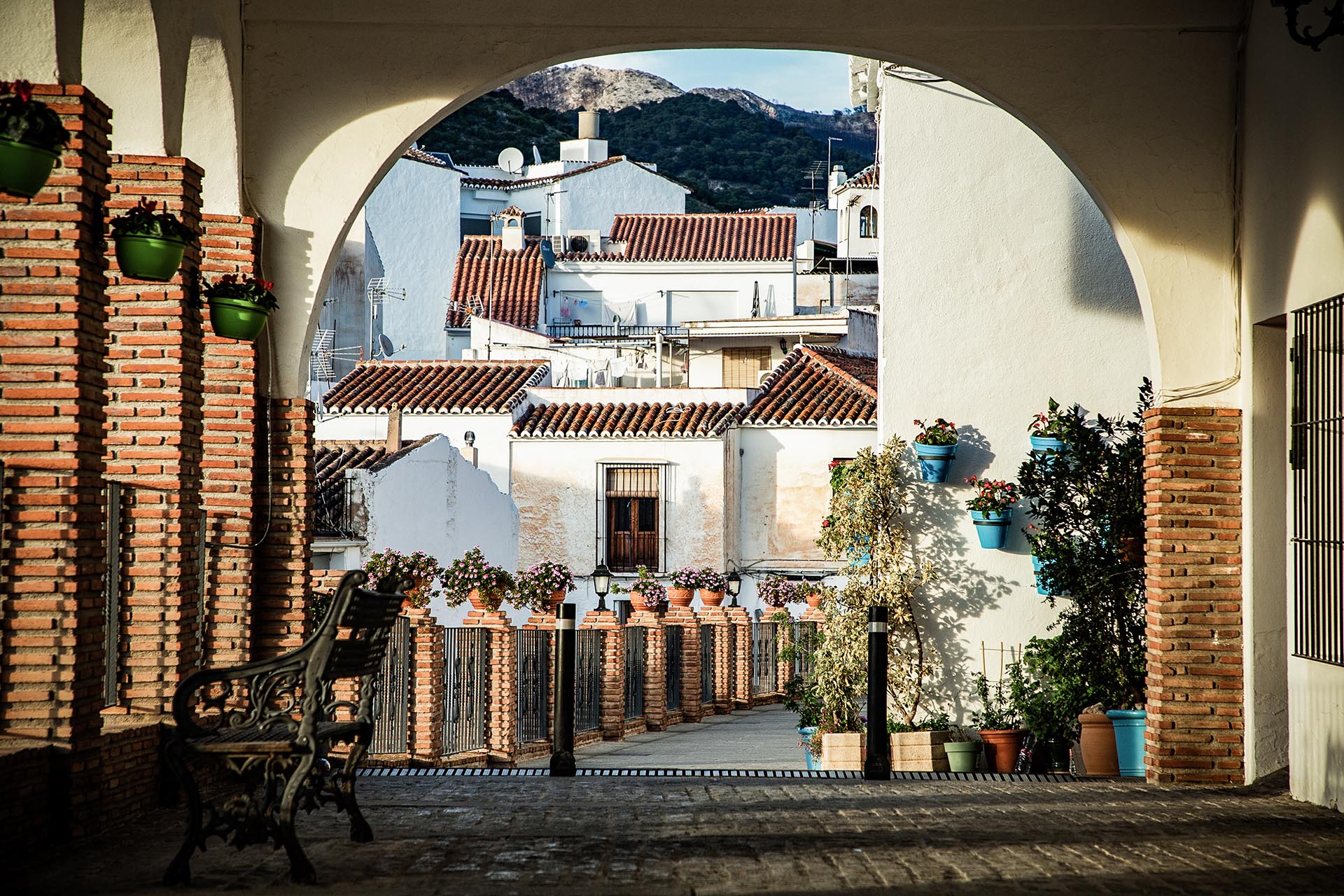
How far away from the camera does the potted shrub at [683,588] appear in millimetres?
20875

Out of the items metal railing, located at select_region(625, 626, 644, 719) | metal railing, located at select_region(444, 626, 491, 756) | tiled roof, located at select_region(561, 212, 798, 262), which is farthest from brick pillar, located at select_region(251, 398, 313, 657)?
tiled roof, located at select_region(561, 212, 798, 262)

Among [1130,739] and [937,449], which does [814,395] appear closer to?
[937,449]

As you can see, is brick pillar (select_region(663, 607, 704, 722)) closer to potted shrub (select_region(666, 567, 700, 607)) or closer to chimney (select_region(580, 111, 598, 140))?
potted shrub (select_region(666, 567, 700, 607))

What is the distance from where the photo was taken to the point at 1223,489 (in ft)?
26.6

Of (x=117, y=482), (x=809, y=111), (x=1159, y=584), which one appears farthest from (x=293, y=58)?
(x=809, y=111)

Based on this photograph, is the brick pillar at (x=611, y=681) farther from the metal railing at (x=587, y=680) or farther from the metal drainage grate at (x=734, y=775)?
the metal drainage grate at (x=734, y=775)

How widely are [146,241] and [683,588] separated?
1537cm

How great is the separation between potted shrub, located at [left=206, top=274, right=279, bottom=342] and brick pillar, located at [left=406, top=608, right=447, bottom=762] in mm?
6384

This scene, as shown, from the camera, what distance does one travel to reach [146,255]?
614 centimetres

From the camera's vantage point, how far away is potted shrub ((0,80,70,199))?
4.69 meters

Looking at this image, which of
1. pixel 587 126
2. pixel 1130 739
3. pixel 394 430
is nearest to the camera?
pixel 1130 739

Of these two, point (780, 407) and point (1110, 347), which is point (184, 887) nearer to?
point (1110, 347)

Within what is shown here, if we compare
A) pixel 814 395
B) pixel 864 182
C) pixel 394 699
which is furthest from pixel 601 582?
pixel 864 182

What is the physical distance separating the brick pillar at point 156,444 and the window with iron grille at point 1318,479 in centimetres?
555
